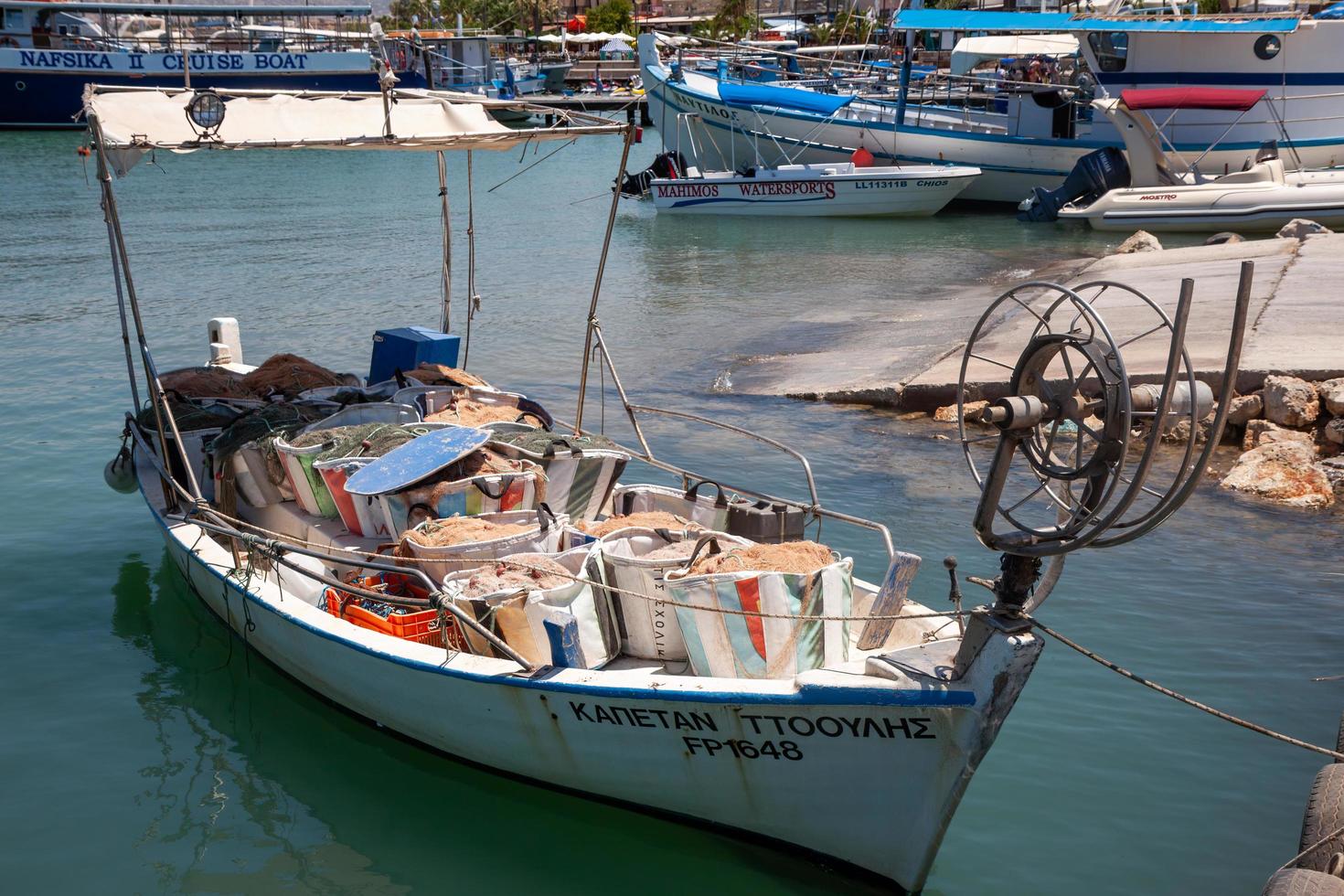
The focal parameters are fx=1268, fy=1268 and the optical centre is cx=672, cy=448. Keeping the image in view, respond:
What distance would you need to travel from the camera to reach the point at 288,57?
200 ft

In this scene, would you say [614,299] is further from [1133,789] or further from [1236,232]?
[1133,789]

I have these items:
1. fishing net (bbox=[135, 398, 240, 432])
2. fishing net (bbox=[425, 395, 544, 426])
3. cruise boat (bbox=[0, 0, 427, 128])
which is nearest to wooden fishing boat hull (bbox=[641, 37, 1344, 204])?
cruise boat (bbox=[0, 0, 427, 128])

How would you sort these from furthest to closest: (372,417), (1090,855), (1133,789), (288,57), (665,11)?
(665,11)
(288,57)
(372,417)
(1133,789)
(1090,855)

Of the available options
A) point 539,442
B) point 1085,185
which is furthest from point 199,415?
point 1085,185

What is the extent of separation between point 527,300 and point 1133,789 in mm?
17978

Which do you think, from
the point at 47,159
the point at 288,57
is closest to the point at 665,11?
the point at 288,57

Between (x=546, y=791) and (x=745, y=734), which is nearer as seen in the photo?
(x=745, y=734)

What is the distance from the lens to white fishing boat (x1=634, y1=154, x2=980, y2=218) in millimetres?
33344

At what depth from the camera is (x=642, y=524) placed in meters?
8.12

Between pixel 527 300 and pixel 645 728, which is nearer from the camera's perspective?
pixel 645 728

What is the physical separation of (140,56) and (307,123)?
5683 centimetres

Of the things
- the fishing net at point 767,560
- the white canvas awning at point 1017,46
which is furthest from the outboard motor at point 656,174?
the fishing net at point 767,560

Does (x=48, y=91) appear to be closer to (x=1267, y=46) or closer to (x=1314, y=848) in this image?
→ (x=1267, y=46)

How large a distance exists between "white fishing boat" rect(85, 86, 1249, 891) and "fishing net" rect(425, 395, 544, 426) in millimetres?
34
